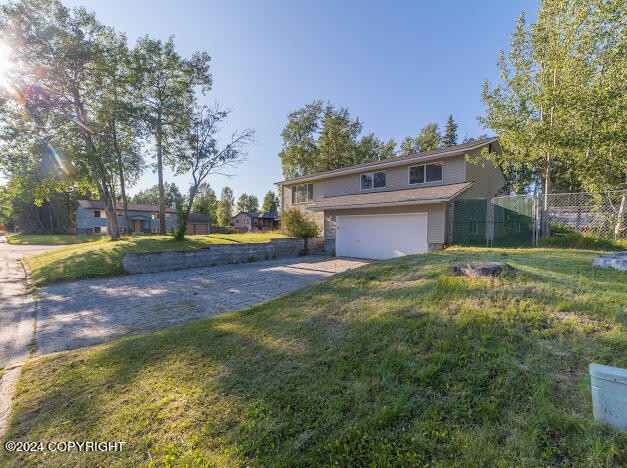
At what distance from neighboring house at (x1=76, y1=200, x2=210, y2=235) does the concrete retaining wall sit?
927 inches

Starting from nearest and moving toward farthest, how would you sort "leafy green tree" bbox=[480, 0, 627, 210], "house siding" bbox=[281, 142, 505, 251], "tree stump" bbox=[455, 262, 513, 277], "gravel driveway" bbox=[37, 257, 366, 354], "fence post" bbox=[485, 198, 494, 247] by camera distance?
"tree stump" bbox=[455, 262, 513, 277] < "gravel driveway" bbox=[37, 257, 366, 354] < "leafy green tree" bbox=[480, 0, 627, 210] < "fence post" bbox=[485, 198, 494, 247] < "house siding" bbox=[281, 142, 505, 251]

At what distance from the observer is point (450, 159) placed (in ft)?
39.1

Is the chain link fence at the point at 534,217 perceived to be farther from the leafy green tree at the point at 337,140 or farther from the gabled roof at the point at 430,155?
the leafy green tree at the point at 337,140

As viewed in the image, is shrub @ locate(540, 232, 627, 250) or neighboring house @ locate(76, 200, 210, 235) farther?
neighboring house @ locate(76, 200, 210, 235)

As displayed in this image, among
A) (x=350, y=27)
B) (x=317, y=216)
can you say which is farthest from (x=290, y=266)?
(x=350, y=27)

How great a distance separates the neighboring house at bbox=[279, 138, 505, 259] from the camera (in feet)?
36.9

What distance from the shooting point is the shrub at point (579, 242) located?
804cm

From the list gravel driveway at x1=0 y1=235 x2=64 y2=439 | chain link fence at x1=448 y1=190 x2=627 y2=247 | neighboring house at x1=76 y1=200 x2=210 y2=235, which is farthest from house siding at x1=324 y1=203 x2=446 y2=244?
neighboring house at x1=76 y1=200 x2=210 y2=235

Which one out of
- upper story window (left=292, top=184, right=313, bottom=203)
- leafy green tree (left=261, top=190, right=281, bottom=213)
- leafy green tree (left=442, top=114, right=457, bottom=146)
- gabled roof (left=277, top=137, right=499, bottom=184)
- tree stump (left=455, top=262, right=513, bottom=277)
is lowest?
tree stump (left=455, top=262, right=513, bottom=277)

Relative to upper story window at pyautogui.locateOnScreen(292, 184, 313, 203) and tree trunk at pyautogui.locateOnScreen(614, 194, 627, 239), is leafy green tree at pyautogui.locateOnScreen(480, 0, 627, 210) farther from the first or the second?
upper story window at pyautogui.locateOnScreen(292, 184, 313, 203)

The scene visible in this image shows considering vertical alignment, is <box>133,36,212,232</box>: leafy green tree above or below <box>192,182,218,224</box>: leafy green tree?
above

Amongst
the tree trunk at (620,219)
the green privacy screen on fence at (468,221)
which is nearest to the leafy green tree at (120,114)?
the green privacy screen on fence at (468,221)

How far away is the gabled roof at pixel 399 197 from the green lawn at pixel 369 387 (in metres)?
7.18

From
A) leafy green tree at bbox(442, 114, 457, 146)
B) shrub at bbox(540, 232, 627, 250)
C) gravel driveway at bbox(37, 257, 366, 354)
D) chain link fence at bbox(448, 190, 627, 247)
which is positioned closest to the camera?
gravel driveway at bbox(37, 257, 366, 354)
